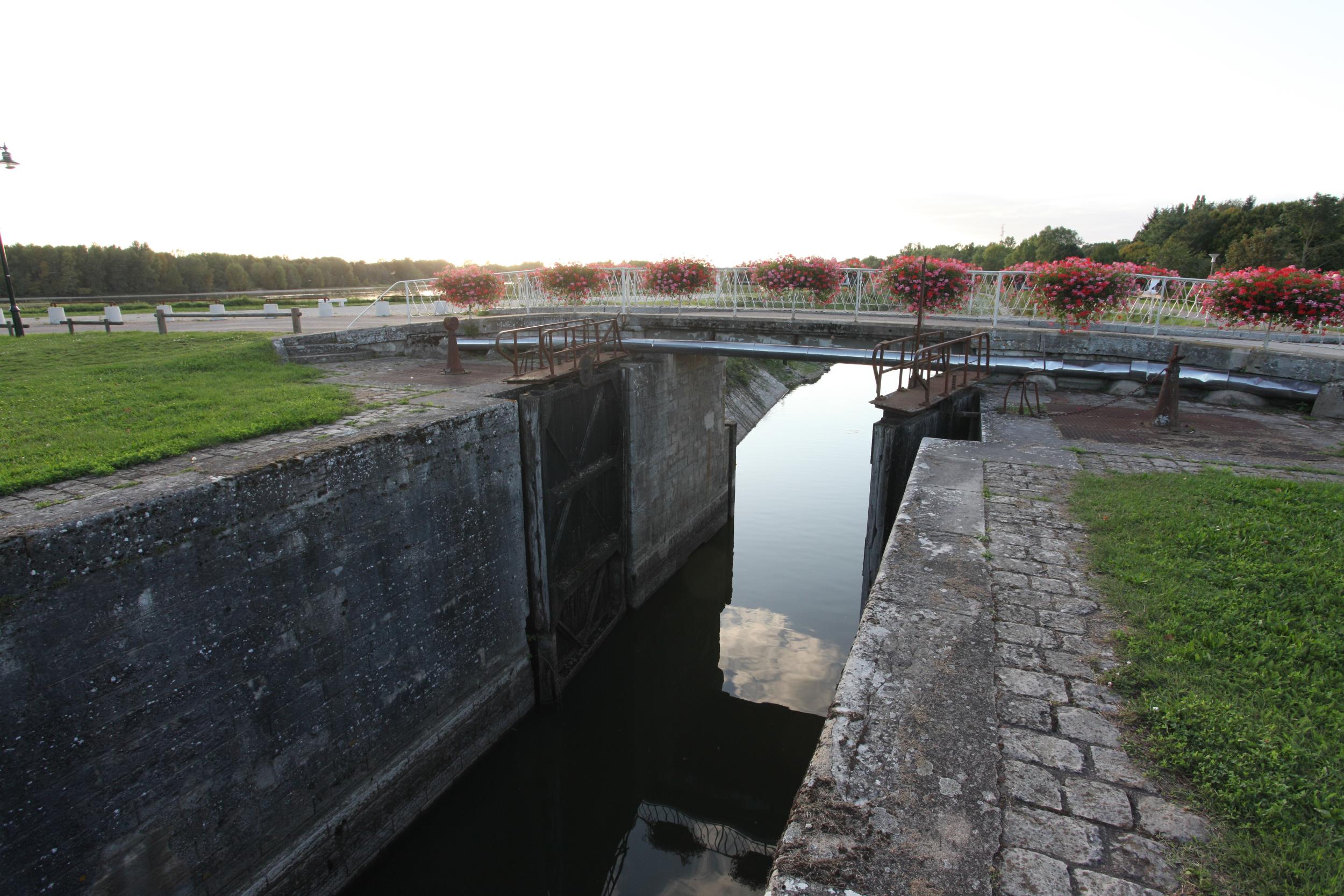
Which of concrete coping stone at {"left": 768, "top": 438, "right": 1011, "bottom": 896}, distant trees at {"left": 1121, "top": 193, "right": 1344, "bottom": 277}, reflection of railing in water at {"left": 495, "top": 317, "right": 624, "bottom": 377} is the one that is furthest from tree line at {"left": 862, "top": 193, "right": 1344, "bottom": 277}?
concrete coping stone at {"left": 768, "top": 438, "right": 1011, "bottom": 896}

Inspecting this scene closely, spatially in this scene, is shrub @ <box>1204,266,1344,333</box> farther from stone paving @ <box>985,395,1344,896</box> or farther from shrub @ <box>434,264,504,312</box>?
shrub @ <box>434,264,504,312</box>

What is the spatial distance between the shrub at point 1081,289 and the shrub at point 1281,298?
1.18 metres

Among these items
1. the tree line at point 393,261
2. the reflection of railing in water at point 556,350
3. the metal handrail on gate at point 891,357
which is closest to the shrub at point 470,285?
the reflection of railing in water at point 556,350

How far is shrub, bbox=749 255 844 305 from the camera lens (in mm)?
12203

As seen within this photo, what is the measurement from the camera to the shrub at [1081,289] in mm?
10016

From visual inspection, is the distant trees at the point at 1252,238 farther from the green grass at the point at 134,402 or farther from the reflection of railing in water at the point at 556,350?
the green grass at the point at 134,402

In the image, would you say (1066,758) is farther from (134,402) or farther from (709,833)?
(134,402)

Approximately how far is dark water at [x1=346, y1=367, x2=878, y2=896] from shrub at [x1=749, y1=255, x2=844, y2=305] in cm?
525

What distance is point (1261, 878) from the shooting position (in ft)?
7.51

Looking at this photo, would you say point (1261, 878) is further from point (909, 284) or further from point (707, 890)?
point (909, 284)

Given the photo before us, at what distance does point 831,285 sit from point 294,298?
27883mm

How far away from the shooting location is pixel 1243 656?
347cm

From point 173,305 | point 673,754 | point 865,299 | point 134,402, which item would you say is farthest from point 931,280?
point 173,305

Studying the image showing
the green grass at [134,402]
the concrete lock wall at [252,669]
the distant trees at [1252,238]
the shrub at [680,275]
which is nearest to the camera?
the concrete lock wall at [252,669]
